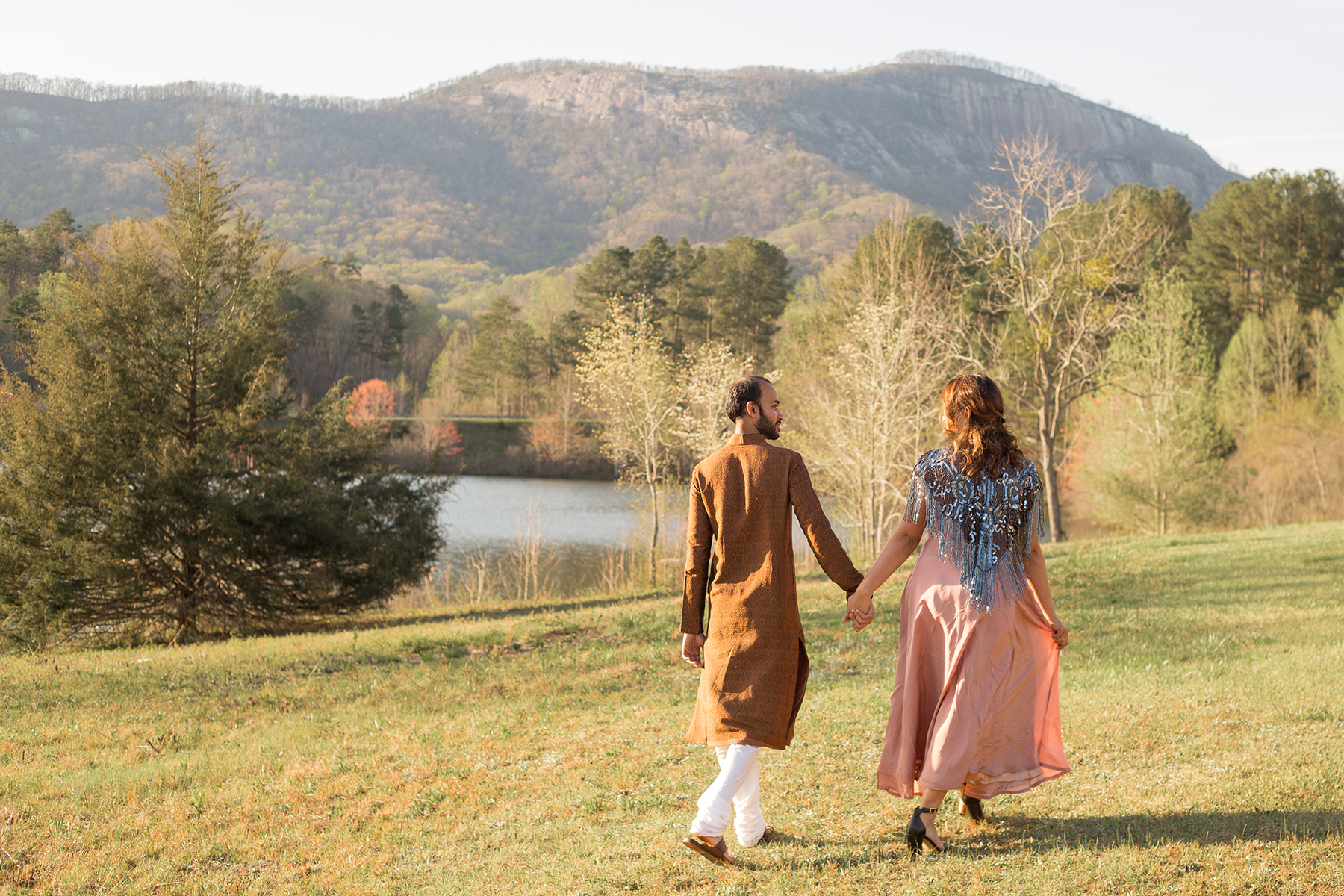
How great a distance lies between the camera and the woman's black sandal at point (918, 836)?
4.09 meters

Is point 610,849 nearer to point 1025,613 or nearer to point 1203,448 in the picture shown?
point 1025,613

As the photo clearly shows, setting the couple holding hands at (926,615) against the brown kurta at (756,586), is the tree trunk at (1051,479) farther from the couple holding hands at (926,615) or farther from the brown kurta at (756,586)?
the brown kurta at (756,586)

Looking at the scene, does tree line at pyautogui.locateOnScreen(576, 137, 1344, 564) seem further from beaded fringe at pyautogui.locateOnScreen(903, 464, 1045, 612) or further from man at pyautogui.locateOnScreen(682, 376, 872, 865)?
man at pyautogui.locateOnScreen(682, 376, 872, 865)

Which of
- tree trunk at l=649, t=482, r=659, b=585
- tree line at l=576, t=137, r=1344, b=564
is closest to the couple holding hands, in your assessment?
tree line at l=576, t=137, r=1344, b=564

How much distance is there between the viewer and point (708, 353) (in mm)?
33375

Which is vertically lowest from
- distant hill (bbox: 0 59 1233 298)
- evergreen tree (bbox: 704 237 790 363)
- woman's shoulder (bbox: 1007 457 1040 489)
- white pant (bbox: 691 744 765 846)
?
white pant (bbox: 691 744 765 846)

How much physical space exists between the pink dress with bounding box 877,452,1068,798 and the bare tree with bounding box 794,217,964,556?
58.0ft

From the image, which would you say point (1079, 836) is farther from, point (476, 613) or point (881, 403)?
point (881, 403)

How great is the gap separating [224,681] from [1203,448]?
2864cm

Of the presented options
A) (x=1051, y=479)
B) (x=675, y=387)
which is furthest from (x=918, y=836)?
(x=675, y=387)

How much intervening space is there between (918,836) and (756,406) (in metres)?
2.00

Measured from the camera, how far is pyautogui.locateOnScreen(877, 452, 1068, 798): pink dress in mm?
3977

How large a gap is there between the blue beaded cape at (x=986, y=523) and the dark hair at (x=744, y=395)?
0.79 meters

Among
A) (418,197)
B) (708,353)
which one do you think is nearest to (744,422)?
(708,353)
